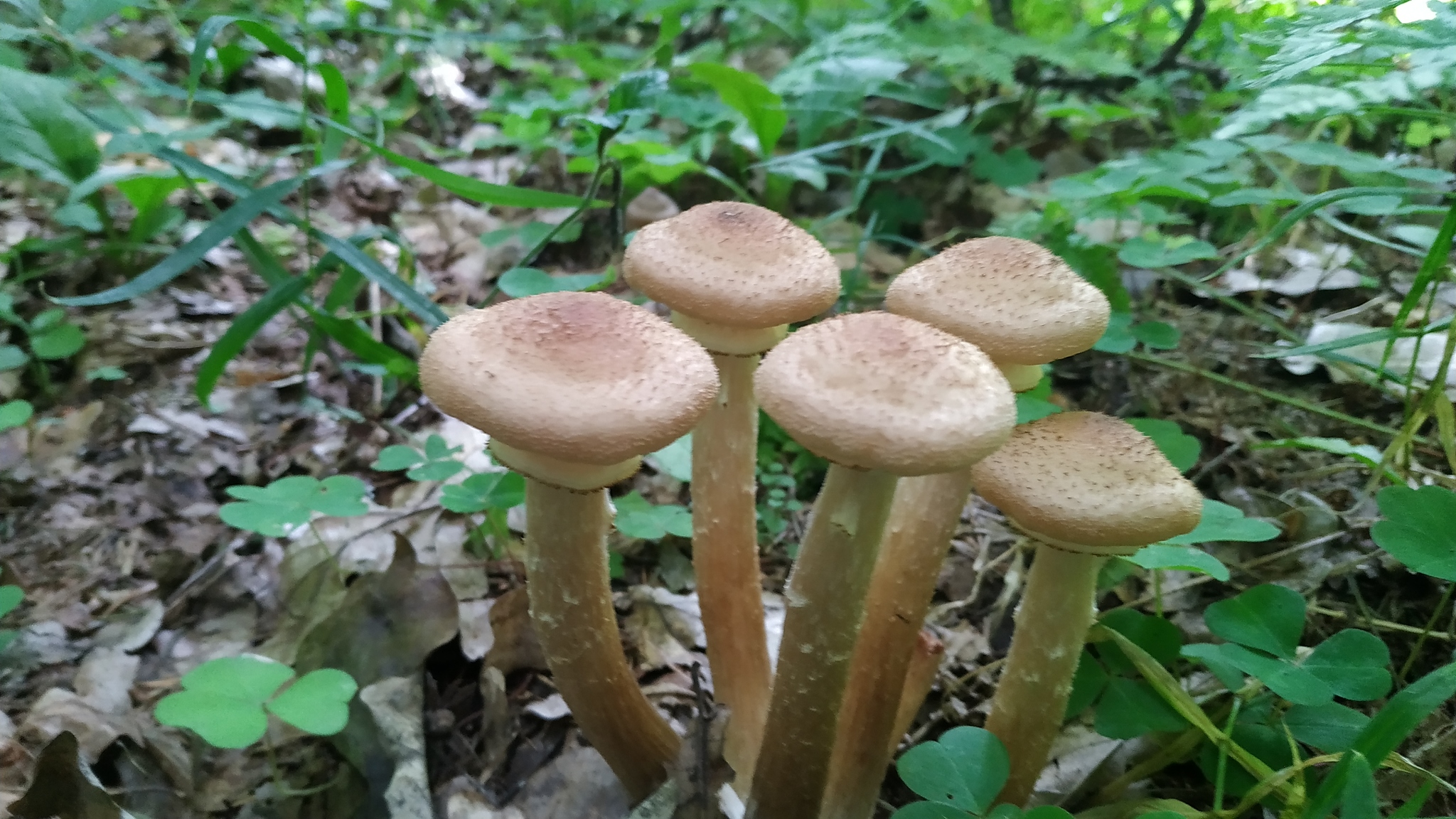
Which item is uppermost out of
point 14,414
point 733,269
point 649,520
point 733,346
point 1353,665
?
point 733,269

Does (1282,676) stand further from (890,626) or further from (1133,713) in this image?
(890,626)

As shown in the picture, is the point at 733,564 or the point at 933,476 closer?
the point at 933,476

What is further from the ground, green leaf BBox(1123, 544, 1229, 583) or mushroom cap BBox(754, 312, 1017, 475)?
mushroom cap BBox(754, 312, 1017, 475)

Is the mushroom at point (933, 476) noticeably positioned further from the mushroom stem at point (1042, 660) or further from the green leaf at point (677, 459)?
the green leaf at point (677, 459)

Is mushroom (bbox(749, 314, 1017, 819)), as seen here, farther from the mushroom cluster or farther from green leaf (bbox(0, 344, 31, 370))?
green leaf (bbox(0, 344, 31, 370))

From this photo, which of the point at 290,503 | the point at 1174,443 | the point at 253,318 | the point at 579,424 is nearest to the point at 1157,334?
the point at 1174,443

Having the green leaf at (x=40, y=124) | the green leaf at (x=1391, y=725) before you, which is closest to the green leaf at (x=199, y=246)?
the green leaf at (x=40, y=124)

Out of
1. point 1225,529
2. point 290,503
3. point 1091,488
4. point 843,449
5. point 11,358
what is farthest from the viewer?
point 11,358

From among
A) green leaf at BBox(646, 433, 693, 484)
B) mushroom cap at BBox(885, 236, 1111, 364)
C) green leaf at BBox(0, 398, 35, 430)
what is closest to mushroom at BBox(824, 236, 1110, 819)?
mushroom cap at BBox(885, 236, 1111, 364)
